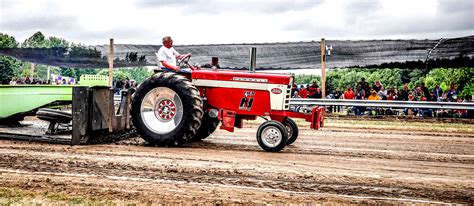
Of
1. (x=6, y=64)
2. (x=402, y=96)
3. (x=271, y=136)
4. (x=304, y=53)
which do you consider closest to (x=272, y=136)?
(x=271, y=136)

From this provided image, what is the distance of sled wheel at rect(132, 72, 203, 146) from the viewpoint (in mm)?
9070

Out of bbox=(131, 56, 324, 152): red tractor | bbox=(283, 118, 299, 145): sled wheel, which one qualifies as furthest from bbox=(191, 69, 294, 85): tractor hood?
bbox=(283, 118, 299, 145): sled wheel

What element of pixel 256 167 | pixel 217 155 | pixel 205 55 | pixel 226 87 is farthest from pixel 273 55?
pixel 256 167

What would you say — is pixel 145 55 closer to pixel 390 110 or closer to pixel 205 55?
pixel 205 55

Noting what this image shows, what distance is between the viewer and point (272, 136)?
8.94 metres

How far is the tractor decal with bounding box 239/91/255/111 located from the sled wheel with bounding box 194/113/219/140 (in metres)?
0.76

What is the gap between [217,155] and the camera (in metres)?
8.39

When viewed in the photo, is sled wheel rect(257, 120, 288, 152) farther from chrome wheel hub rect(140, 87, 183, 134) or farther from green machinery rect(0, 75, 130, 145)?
green machinery rect(0, 75, 130, 145)

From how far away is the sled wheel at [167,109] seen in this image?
907 cm

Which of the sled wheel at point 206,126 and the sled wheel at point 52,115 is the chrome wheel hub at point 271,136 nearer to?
the sled wheel at point 206,126

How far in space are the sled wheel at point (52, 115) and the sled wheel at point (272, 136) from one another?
3325 millimetres

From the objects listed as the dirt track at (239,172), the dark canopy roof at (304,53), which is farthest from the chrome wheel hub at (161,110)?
the dark canopy roof at (304,53)

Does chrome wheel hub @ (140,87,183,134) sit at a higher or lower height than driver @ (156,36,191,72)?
lower

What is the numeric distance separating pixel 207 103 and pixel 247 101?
0.70 metres
